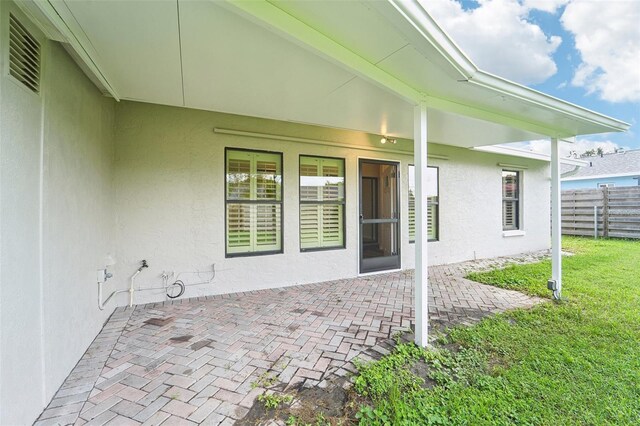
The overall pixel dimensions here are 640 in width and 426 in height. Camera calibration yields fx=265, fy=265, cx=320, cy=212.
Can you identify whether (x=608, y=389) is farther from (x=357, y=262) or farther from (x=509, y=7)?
(x=509, y=7)

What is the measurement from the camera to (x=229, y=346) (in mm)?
2572

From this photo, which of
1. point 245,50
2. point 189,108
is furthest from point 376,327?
point 189,108

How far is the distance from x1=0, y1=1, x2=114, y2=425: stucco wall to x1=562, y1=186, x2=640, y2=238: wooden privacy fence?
14.6 metres

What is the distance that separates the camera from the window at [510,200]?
7.63 m

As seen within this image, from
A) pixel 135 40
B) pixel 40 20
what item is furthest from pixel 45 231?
pixel 135 40

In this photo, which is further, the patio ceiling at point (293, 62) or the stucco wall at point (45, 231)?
the patio ceiling at point (293, 62)

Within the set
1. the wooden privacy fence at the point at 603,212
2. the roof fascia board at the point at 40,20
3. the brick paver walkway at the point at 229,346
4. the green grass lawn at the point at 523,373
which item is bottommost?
the green grass lawn at the point at 523,373

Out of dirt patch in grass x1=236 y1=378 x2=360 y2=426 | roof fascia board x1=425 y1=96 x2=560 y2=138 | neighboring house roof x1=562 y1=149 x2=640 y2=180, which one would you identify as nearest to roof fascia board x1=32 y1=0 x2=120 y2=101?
dirt patch in grass x1=236 y1=378 x2=360 y2=426

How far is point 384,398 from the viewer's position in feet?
6.10

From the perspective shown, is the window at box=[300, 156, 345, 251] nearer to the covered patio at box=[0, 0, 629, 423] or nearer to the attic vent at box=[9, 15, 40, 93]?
the covered patio at box=[0, 0, 629, 423]

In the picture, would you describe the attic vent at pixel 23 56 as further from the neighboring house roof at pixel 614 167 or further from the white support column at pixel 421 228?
the neighboring house roof at pixel 614 167

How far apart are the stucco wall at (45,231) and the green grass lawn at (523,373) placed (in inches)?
81.3

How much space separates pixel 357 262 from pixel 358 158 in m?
2.05

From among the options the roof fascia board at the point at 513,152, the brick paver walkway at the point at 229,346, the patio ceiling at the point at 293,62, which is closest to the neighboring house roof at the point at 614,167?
the roof fascia board at the point at 513,152
